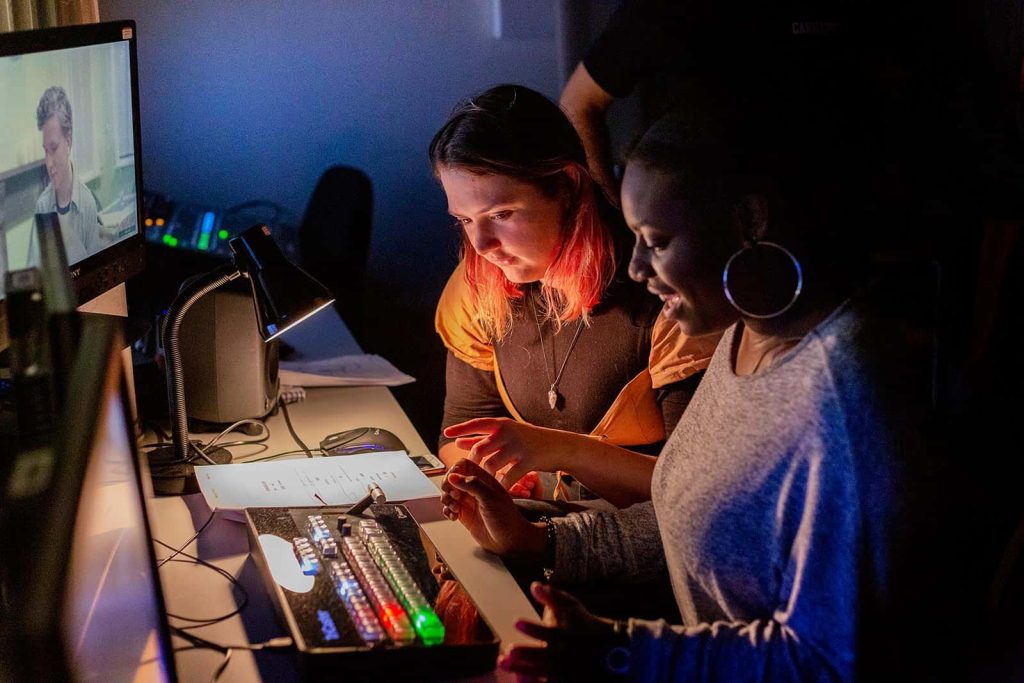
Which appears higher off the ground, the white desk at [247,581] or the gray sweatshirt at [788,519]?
the gray sweatshirt at [788,519]

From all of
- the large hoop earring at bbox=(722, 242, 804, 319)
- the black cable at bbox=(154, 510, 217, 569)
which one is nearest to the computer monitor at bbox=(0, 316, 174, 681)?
the black cable at bbox=(154, 510, 217, 569)

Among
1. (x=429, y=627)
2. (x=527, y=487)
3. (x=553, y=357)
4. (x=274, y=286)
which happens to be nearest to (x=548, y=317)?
(x=553, y=357)

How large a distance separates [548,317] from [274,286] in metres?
0.47

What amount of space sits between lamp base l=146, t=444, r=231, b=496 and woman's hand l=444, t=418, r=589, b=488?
1.33ft

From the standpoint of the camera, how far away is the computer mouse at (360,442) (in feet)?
5.61

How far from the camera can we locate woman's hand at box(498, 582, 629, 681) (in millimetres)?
947

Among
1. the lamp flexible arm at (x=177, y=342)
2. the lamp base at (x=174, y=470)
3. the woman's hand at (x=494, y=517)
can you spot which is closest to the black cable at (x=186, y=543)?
the lamp base at (x=174, y=470)

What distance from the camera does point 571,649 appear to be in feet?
3.11

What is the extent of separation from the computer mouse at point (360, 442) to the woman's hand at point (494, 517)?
14.8 inches

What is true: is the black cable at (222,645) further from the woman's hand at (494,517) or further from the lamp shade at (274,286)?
the lamp shade at (274,286)

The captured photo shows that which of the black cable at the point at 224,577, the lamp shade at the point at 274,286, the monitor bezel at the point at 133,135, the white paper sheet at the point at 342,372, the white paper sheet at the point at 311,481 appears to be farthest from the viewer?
the white paper sheet at the point at 342,372

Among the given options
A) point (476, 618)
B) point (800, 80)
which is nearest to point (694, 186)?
point (800, 80)

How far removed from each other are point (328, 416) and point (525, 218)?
0.57m

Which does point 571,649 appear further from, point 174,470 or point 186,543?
point 174,470
